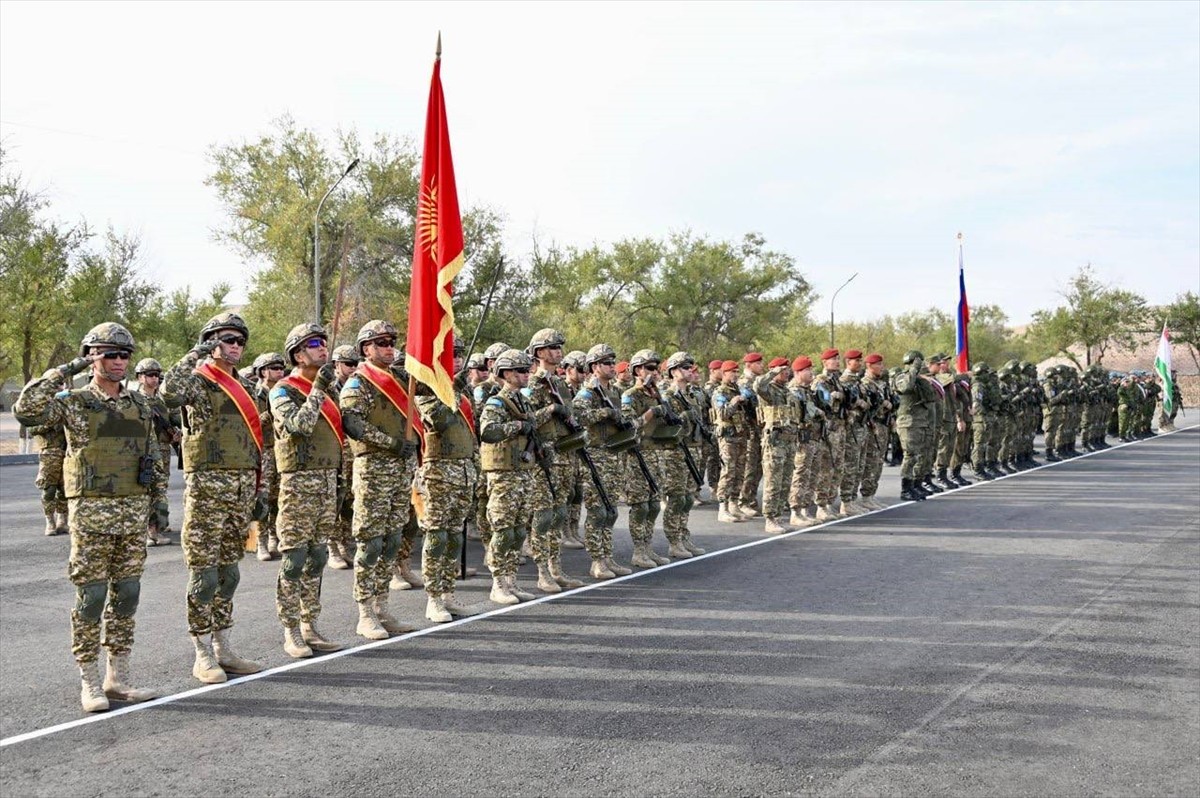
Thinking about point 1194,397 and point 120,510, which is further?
point 1194,397

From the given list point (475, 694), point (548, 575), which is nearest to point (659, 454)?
point (548, 575)

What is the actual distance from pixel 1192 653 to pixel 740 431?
735cm

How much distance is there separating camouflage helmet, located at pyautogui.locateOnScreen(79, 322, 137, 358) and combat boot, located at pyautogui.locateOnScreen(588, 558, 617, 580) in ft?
15.8

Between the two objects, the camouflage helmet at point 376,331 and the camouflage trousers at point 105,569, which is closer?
the camouflage trousers at point 105,569

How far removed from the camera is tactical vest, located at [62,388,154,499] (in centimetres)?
559

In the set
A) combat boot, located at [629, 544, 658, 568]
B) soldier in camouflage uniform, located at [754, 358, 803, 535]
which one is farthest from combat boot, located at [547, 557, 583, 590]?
soldier in camouflage uniform, located at [754, 358, 803, 535]

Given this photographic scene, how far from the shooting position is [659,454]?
10.1 meters

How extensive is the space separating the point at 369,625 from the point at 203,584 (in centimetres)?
140

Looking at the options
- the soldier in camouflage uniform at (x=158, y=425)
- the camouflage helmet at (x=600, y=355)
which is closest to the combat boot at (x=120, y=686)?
the soldier in camouflage uniform at (x=158, y=425)

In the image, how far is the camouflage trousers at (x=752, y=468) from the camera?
13.9 meters

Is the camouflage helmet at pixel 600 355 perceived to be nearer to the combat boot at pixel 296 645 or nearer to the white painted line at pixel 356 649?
the white painted line at pixel 356 649

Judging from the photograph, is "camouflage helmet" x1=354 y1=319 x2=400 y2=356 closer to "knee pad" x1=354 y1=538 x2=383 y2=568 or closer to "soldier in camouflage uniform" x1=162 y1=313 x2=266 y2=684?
"soldier in camouflage uniform" x1=162 y1=313 x2=266 y2=684

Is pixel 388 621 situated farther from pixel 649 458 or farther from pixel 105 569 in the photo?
pixel 649 458

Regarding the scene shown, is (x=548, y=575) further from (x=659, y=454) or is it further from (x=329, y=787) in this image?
(x=329, y=787)
